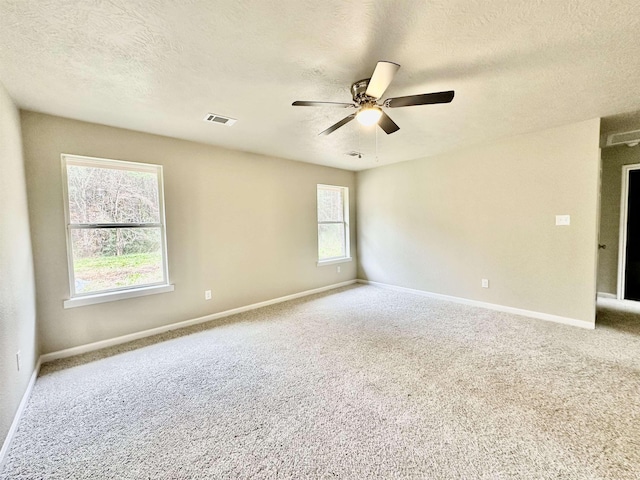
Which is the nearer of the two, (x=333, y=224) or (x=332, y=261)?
(x=332, y=261)

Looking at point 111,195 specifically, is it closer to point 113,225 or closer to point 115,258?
point 113,225

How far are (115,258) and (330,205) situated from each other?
369 centimetres

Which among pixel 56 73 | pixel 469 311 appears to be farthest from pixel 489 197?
pixel 56 73

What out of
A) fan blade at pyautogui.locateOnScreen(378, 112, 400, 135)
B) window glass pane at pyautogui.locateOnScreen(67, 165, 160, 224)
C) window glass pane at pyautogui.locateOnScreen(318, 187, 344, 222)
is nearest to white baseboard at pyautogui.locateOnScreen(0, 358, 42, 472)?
window glass pane at pyautogui.locateOnScreen(67, 165, 160, 224)

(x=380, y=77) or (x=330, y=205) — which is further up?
(x=380, y=77)

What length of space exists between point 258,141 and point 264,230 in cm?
140

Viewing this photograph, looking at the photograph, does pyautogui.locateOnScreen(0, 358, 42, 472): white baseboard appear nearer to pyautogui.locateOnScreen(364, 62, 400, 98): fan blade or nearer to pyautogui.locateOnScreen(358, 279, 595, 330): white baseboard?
pyautogui.locateOnScreen(364, 62, 400, 98): fan blade

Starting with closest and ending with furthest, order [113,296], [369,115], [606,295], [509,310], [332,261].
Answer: [369,115]
[113,296]
[509,310]
[606,295]
[332,261]

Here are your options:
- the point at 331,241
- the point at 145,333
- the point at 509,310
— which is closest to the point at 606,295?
the point at 509,310

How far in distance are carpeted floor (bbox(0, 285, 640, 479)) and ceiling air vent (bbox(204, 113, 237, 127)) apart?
2.46 meters

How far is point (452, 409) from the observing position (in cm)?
186

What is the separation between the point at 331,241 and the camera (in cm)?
554

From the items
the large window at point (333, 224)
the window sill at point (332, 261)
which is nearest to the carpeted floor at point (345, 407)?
the window sill at point (332, 261)

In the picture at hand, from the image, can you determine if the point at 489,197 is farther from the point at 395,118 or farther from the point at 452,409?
the point at 452,409
